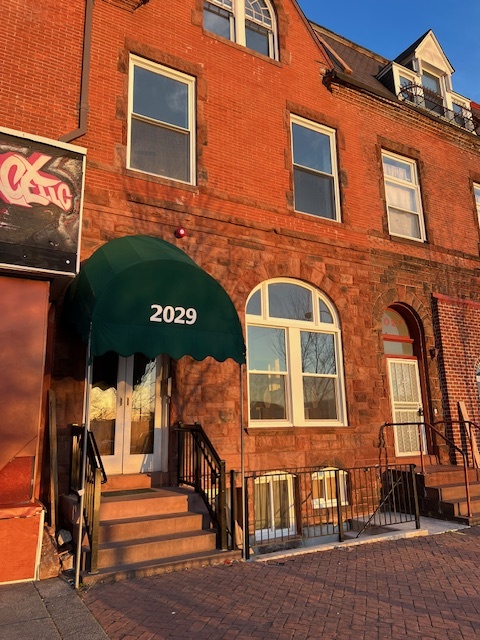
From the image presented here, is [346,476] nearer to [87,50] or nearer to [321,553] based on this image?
[321,553]

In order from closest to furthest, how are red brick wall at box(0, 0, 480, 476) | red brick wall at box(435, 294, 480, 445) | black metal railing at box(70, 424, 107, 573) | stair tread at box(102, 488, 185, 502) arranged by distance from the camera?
black metal railing at box(70, 424, 107, 573), stair tread at box(102, 488, 185, 502), red brick wall at box(0, 0, 480, 476), red brick wall at box(435, 294, 480, 445)

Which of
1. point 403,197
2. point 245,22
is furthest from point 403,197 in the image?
point 245,22

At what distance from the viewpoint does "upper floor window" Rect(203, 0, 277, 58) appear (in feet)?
33.4

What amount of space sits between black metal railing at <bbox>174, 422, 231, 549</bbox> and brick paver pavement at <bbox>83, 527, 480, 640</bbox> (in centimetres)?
62

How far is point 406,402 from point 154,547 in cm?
711

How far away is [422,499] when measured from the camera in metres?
8.89

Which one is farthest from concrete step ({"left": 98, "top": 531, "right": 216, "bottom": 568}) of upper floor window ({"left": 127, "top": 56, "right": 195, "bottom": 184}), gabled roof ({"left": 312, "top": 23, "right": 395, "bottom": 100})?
gabled roof ({"left": 312, "top": 23, "right": 395, "bottom": 100})

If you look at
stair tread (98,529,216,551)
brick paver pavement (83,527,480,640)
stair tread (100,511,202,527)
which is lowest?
brick paver pavement (83,527,480,640)

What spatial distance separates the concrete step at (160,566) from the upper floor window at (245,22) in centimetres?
982

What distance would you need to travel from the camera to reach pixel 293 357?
9.30 metres

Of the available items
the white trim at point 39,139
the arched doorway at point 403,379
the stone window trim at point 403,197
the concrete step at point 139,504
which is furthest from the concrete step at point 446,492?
the white trim at point 39,139

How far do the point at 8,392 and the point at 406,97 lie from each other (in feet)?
42.3

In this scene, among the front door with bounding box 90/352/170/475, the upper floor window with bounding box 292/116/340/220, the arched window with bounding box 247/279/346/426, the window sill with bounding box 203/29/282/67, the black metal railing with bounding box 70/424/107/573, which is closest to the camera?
the black metal railing with bounding box 70/424/107/573

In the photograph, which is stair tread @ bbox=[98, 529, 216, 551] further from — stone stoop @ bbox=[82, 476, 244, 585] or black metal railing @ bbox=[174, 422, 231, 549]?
black metal railing @ bbox=[174, 422, 231, 549]
